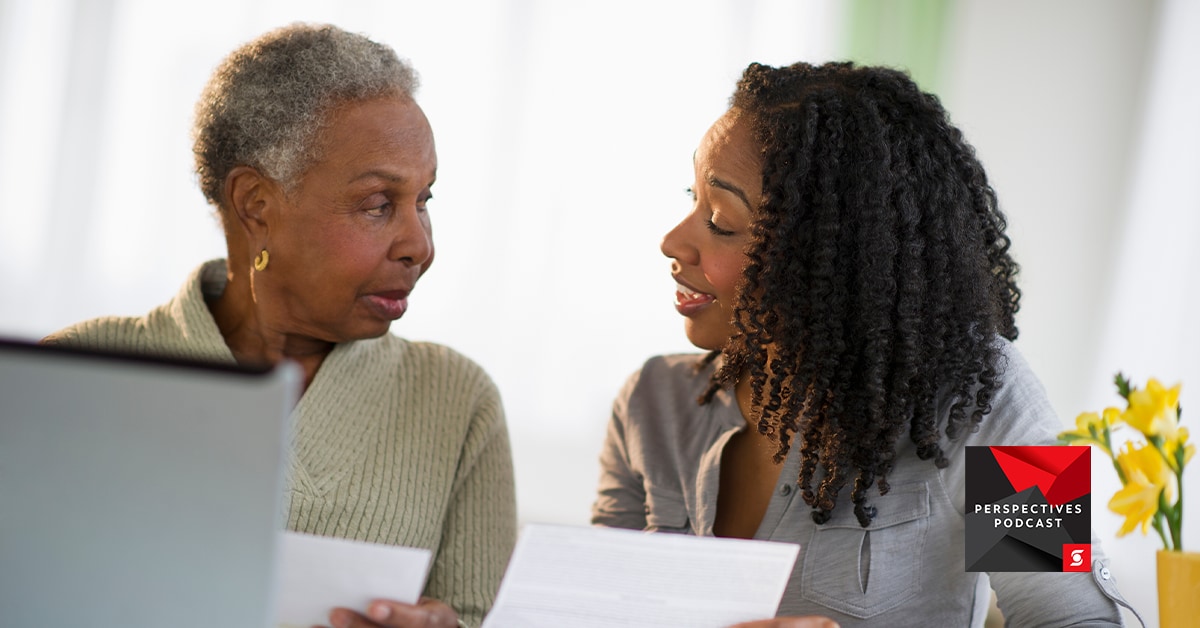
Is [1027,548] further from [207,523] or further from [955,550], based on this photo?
[207,523]

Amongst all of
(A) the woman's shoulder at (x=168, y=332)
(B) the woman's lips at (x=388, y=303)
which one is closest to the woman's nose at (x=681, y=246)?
(B) the woman's lips at (x=388, y=303)

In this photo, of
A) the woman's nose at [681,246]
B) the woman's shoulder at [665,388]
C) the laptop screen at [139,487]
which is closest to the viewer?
the laptop screen at [139,487]

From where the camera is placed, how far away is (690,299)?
1.66m

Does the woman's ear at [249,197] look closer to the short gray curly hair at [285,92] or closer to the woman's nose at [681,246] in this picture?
the short gray curly hair at [285,92]

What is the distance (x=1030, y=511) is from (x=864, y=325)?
12.8 inches

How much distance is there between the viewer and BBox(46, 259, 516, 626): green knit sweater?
1620 millimetres

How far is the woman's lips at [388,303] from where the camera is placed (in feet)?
5.52

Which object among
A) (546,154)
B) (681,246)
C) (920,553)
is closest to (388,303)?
(681,246)

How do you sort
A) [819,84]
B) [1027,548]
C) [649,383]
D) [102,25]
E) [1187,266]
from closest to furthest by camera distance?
[1027,548], [819,84], [649,383], [1187,266], [102,25]

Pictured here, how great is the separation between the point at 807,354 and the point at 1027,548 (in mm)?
385

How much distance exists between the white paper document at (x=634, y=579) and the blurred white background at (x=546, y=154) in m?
1.91

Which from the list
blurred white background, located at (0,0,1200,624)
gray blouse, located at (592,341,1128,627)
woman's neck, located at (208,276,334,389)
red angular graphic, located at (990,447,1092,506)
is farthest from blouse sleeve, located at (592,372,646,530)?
blurred white background, located at (0,0,1200,624)

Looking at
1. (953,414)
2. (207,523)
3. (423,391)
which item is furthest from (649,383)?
(207,523)

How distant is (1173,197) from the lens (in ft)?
9.32
